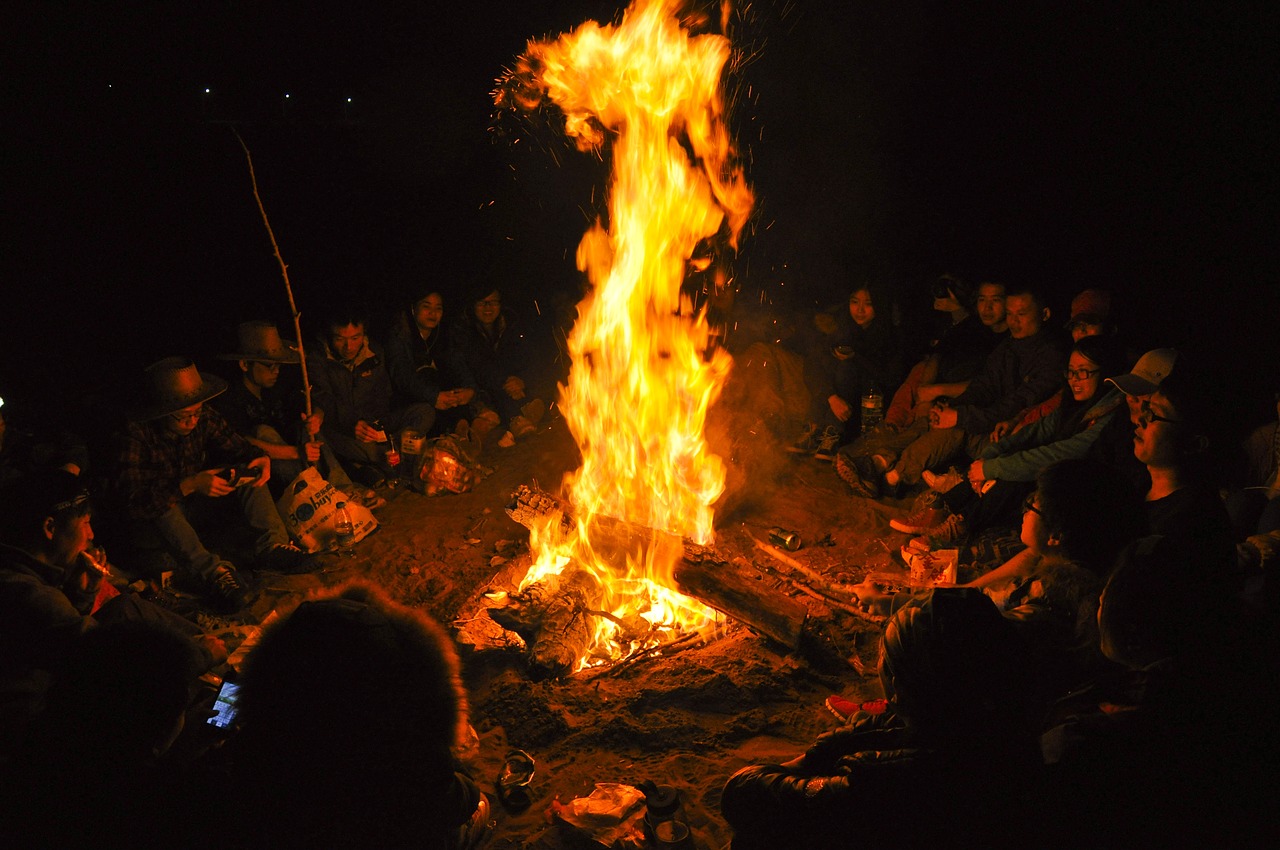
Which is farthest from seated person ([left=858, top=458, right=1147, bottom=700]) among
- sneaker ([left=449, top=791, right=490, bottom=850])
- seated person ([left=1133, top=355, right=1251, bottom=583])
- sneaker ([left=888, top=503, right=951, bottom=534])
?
sneaker ([left=888, top=503, right=951, bottom=534])

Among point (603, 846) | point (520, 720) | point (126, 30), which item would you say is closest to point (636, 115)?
point (520, 720)

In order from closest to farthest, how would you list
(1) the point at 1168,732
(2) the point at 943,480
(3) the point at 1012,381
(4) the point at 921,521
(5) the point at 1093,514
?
1. (1) the point at 1168,732
2. (5) the point at 1093,514
3. (4) the point at 921,521
4. (2) the point at 943,480
5. (3) the point at 1012,381

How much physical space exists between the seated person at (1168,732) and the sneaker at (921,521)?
4441 millimetres

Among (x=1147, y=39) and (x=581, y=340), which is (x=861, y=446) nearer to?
(x=581, y=340)

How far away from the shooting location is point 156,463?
6098 millimetres

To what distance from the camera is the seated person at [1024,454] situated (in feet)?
20.6

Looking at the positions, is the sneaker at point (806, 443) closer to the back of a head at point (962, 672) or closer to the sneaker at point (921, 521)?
the sneaker at point (921, 521)

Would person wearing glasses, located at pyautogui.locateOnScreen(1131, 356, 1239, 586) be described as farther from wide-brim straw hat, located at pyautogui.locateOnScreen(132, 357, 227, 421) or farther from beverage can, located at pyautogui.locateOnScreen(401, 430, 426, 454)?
wide-brim straw hat, located at pyautogui.locateOnScreen(132, 357, 227, 421)

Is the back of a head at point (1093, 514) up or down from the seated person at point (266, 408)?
down

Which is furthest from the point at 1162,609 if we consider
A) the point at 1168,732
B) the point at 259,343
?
the point at 259,343

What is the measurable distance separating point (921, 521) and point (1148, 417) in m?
2.79

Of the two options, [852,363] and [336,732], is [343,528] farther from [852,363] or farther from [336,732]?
[852,363]

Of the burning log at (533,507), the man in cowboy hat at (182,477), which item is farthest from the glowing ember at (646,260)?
the man in cowboy hat at (182,477)

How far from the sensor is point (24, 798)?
2076mm
